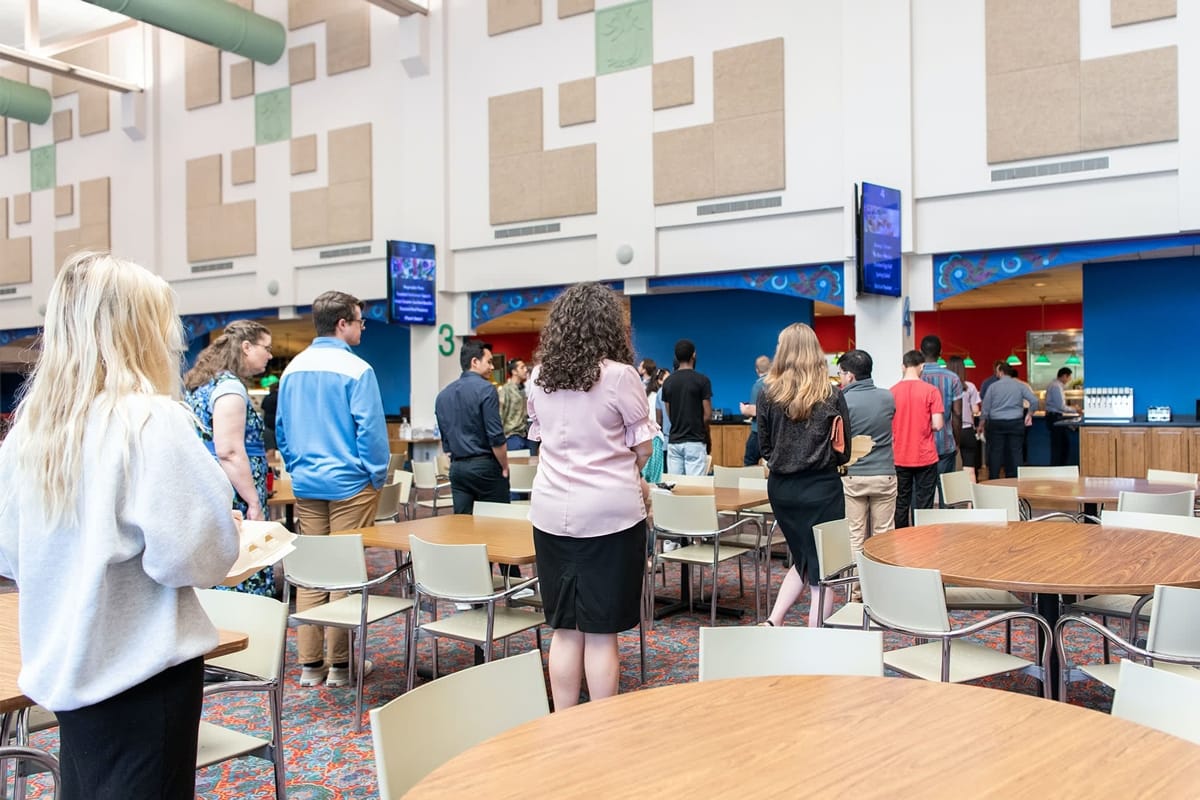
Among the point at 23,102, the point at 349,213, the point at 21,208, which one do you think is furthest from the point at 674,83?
the point at 21,208

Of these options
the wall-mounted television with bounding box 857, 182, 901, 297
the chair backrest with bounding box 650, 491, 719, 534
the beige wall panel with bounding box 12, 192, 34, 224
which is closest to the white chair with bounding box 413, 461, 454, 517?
the chair backrest with bounding box 650, 491, 719, 534

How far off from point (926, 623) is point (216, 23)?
11780 millimetres

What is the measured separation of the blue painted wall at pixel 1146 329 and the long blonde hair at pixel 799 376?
707 cm

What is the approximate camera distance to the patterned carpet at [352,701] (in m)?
3.34

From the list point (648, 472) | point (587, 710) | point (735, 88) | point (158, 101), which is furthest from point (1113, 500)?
point (158, 101)

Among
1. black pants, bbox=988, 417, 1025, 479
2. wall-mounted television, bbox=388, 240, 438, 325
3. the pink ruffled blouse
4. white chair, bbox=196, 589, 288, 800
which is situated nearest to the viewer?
white chair, bbox=196, 589, 288, 800

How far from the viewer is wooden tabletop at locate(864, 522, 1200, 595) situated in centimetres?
288

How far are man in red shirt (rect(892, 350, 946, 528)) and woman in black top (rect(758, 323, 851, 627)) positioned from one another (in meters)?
1.92

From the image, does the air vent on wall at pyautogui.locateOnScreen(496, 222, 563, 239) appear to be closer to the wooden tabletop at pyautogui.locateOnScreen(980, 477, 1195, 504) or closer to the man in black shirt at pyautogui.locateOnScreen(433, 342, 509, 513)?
the man in black shirt at pyautogui.locateOnScreen(433, 342, 509, 513)

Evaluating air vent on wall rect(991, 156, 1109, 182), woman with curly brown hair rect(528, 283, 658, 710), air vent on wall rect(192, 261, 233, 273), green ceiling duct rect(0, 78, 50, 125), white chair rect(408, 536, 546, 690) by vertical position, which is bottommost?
white chair rect(408, 536, 546, 690)

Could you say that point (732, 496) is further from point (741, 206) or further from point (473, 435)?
point (741, 206)

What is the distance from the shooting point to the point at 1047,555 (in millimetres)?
3309

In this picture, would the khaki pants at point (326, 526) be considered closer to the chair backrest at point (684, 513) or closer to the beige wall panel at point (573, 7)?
the chair backrest at point (684, 513)

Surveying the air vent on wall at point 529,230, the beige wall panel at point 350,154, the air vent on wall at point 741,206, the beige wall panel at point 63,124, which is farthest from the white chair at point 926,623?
the beige wall panel at point 63,124
